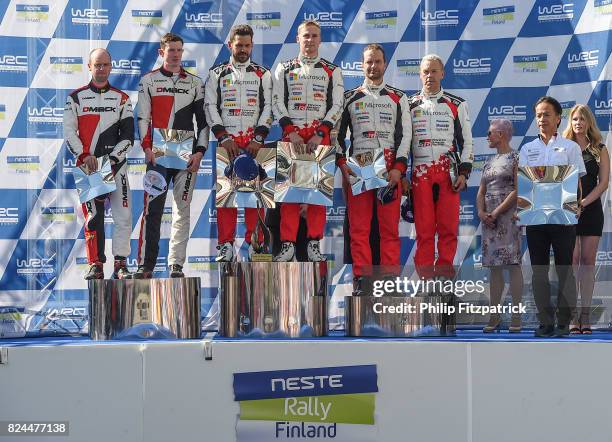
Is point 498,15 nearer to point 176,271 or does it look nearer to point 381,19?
point 381,19

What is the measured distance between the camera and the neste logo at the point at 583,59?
20.8 feet

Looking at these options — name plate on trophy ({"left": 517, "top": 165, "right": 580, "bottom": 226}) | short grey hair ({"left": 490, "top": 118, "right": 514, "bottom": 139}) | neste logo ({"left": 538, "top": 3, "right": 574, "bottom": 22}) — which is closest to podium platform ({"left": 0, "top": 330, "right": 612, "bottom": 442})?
name plate on trophy ({"left": 517, "top": 165, "right": 580, "bottom": 226})

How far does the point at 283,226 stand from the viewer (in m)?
5.40

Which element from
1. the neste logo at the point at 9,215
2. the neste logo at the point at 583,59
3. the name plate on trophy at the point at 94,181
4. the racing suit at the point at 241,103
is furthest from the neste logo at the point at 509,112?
the neste logo at the point at 9,215

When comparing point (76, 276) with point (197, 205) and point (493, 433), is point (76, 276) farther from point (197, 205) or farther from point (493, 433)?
point (493, 433)

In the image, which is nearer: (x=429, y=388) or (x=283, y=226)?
(x=429, y=388)

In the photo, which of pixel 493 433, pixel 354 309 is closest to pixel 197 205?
pixel 354 309

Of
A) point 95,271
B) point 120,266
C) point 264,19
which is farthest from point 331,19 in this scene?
point 95,271

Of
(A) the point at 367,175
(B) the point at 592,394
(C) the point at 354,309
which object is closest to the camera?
(B) the point at 592,394

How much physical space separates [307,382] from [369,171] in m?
1.43

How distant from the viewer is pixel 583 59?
6375mm

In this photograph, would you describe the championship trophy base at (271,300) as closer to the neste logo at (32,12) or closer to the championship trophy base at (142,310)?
the championship trophy base at (142,310)

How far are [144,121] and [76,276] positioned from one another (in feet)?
4.45

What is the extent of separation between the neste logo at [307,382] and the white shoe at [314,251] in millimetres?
986
